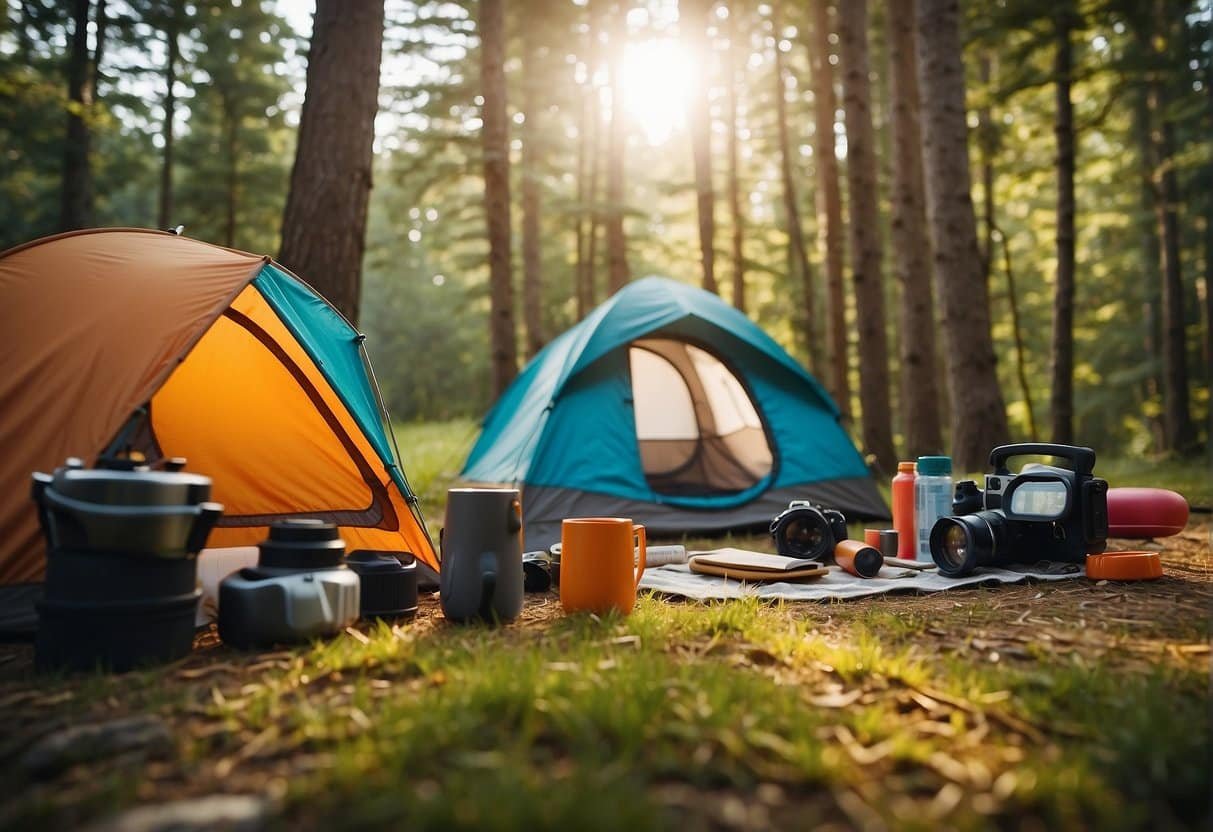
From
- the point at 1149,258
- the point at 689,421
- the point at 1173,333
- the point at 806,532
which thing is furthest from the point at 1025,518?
the point at 1149,258

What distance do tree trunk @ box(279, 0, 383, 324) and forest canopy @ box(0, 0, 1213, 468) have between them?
46 millimetres

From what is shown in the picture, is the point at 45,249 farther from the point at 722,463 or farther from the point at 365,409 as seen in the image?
the point at 722,463

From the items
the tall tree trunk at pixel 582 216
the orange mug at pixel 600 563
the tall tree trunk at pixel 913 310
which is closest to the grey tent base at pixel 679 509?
the orange mug at pixel 600 563

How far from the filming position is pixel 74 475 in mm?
1975

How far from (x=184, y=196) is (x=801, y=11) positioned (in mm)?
11233

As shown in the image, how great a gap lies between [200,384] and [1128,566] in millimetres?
3844

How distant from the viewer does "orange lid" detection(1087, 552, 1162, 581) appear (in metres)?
3.14

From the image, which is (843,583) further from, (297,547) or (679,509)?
(297,547)

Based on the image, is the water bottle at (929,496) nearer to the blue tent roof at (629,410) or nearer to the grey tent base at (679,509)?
the grey tent base at (679,509)

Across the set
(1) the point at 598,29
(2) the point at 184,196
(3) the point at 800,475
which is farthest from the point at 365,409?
(2) the point at 184,196

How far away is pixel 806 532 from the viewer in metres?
3.97

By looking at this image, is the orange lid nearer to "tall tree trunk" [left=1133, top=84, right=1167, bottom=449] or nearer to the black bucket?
the black bucket

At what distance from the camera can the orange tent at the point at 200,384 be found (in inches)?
98.7

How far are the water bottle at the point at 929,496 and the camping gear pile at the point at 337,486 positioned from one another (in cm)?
1
